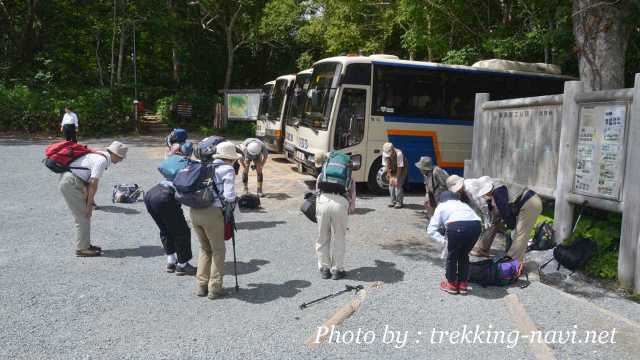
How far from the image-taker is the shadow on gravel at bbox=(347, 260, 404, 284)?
6.52 m

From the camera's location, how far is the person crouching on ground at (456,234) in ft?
18.7

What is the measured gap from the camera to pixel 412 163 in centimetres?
1290

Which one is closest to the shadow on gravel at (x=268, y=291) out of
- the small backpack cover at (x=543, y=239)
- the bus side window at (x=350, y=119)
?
the small backpack cover at (x=543, y=239)

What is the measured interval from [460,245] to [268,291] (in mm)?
2173

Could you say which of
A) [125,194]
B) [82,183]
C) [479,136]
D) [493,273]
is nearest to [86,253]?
[82,183]

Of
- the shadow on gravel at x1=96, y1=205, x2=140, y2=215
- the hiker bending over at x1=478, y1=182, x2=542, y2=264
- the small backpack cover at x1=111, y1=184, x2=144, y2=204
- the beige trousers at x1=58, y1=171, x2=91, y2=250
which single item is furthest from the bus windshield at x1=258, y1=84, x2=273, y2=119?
the hiker bending over at x1=478, y1=182, x2=542, y2=264

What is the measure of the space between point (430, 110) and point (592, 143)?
243 inches

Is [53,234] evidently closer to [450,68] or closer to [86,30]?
[450,68]

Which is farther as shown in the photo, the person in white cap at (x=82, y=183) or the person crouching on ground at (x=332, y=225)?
the person in white cap at (x=82, y=183)

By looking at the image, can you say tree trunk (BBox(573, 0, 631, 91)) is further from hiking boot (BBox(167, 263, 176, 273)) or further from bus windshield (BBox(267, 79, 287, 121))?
bus windshield (BBox(267, 79, 287, 121))

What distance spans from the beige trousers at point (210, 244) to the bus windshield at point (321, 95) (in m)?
6.84

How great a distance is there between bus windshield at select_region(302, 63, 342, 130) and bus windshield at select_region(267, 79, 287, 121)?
491 centimetres

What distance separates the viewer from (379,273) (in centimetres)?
676

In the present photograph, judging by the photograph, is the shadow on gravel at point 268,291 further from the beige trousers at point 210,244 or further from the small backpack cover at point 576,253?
the small backpack cover at point 576,253
